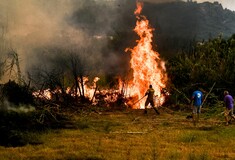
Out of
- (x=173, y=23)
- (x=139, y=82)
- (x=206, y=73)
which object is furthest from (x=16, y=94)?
(x=173, y=23)

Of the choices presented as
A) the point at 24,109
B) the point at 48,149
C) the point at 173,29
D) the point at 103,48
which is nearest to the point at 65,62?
the point at 103,48

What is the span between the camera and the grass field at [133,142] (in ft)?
36.4

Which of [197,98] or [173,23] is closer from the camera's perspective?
[197,98]

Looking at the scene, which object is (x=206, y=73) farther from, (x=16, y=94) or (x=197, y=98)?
(x=16, y=94)

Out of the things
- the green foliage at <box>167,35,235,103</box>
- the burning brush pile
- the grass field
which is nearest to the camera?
the grass field

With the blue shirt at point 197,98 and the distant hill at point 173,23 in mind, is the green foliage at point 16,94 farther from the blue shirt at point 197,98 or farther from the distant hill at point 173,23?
the distant hill at point 173,23

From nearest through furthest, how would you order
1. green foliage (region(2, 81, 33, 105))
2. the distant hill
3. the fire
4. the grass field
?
1. the grass field
2. green foliage (region(2, 81, 33, 105))
3. the fire
4. the distant hill

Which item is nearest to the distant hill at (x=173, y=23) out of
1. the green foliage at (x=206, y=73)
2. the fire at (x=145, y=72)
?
the fire at (x=145, y=72)

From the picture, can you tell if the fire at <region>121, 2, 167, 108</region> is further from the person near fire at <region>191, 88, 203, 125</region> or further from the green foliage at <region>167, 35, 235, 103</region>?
the person near fire at <region>191, 88, 203, 125</region>

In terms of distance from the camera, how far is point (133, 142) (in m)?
13.3

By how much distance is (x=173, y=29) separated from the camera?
34.8 m

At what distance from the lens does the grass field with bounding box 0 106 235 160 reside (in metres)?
11.1

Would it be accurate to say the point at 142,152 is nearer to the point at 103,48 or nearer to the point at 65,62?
the point at 65,62

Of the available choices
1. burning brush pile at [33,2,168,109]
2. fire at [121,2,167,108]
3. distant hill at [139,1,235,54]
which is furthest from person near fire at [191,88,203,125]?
distant hill at [139,1,235,54]
